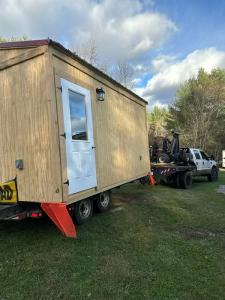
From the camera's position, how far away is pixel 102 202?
7.39m

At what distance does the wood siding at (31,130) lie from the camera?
15.9ft

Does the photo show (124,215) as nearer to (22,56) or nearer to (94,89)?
(94,89)

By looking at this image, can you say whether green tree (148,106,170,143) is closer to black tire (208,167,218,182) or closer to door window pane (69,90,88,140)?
black tire (208,167,218,182)

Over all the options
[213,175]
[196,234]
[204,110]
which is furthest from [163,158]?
[204,110]

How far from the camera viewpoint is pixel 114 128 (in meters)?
7.46

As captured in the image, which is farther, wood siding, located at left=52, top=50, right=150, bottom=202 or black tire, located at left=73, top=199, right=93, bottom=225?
black tire, located at left=73, top=199, right=93, bottom=225

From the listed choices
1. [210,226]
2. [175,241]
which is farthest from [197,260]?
Answer: [210,226]

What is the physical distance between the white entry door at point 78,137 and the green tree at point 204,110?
27.5 m

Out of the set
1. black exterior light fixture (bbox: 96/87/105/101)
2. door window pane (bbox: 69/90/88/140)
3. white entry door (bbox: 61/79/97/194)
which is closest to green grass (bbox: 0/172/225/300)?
white entry door (bbox: 61/79/97/194)

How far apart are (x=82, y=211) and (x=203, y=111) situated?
93.1 ft

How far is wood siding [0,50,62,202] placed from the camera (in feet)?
15.9

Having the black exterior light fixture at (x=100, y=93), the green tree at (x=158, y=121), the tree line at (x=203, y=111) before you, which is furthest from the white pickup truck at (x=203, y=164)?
the green tree at (x=158, y=121)

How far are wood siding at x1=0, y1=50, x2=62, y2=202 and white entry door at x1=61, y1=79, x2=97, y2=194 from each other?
1.21 feet

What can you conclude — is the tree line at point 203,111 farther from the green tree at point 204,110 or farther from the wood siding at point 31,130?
the wood siding at point 31,130
